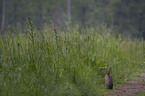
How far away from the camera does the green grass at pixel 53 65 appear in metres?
3.37

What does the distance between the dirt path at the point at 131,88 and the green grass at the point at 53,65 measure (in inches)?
9.7

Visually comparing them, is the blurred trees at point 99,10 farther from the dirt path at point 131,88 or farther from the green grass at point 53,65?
the dirt path at point 131,88

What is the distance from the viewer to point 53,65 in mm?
4012

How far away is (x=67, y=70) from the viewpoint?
4.28 metres

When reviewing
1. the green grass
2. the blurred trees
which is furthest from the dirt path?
the blurred trees

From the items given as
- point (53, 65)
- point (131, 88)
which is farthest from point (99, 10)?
point (53, 65)

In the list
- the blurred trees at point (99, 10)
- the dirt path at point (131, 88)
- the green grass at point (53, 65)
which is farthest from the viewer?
the blurred trees at point (99, 10)

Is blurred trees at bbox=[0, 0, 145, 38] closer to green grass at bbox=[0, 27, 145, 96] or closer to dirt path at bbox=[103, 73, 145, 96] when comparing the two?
green grass at bbox=[0, 27, 145, 96]

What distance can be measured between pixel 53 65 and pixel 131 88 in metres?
2.02

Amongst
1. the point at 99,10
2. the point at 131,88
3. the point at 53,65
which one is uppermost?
the point at 99,10

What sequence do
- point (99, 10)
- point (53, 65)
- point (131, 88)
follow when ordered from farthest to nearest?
point (99, 10), point (131, 88), point (53, 65)

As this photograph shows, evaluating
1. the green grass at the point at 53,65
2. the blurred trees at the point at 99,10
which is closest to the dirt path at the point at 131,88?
the green grass at the point at 53,65

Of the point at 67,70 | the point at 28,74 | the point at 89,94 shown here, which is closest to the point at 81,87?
the point at 89,94

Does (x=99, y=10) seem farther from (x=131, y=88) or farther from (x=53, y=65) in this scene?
(x=53, y=65)
